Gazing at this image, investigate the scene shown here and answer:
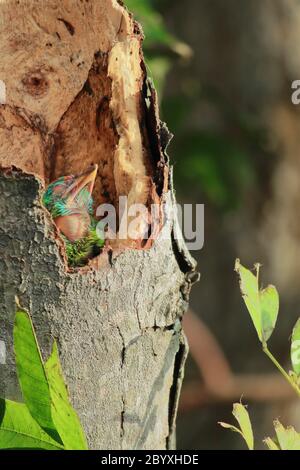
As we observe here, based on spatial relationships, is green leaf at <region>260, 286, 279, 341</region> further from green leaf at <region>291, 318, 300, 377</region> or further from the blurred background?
the blurred background

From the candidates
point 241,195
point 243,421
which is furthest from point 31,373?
point 241,195

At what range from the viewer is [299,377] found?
99 cm

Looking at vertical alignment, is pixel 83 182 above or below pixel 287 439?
above

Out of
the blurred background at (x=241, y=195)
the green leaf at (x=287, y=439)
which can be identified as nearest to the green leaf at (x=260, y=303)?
the green leaf at (x=287, y=439)

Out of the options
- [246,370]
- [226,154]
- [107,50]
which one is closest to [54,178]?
[107,50]

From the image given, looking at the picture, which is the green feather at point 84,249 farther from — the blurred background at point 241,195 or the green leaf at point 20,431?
the blurred background at point 241,195

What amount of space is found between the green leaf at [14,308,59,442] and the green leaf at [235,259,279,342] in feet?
0.83

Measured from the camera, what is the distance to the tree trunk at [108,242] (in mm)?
1037

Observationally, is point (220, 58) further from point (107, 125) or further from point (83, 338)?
point (83, 338)

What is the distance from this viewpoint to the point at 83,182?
1.29 m

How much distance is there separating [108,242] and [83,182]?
0.20 meters

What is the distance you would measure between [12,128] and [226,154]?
5.73 ft

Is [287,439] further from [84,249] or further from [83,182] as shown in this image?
[83,182]

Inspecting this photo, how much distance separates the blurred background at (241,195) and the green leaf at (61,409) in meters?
2.20
